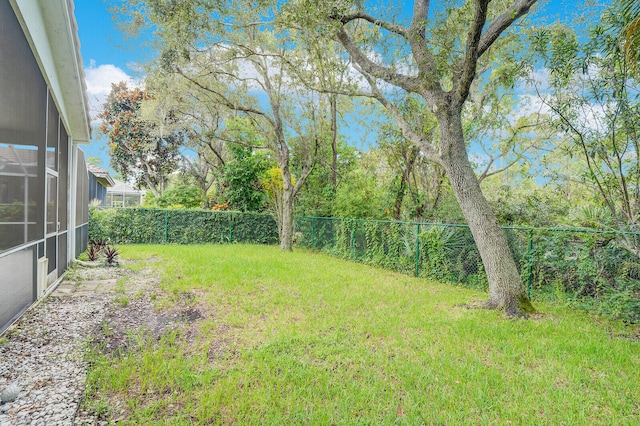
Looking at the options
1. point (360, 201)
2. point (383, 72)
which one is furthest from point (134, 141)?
point (383, 72)

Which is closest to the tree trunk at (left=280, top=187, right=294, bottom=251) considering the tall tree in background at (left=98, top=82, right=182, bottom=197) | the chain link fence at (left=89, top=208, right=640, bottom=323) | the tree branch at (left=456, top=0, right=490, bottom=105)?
the chain link fence at (left=89, top=208, right=640, bottom=323)

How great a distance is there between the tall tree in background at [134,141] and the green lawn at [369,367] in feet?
54.3

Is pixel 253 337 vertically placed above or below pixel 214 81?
below

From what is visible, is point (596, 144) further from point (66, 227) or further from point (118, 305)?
point (66, 227)

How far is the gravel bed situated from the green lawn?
179 mm

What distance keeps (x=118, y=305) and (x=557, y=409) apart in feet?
18.3

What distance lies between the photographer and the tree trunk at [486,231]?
5.28 m

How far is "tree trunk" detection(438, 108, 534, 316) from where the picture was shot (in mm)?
5277

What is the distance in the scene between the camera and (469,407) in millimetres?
2602

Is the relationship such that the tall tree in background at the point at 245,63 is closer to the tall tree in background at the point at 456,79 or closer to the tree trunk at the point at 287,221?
the tree trunk at the point at 287,221

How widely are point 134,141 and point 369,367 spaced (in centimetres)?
2057

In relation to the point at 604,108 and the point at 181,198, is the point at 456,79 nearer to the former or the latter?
the point at 604,108

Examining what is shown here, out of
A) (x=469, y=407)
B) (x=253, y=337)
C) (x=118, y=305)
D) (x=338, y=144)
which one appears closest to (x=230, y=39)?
(x=338, y=144)

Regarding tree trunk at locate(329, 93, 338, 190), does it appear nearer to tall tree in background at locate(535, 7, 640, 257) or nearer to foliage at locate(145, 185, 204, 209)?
foliage at locate(145, 185, 204, 209)
